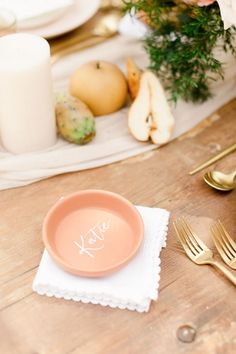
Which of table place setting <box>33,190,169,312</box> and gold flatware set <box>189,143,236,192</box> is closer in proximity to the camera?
table place setting <box>33,190,169,312</box>

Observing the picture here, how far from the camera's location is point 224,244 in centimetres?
64

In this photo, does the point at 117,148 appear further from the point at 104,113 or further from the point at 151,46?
the point at 151,46

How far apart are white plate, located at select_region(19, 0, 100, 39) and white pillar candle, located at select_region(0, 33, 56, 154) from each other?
0.19 meters

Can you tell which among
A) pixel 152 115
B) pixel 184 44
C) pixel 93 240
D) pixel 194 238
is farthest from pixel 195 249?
pixel 184 44

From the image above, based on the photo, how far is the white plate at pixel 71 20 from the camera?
91 cm

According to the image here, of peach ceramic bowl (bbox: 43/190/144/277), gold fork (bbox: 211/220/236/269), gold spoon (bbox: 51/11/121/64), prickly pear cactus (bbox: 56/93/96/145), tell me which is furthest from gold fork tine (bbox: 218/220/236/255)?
gold spoon (bbox: 51/11/121/64)

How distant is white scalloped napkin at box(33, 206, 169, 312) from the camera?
0.58 m

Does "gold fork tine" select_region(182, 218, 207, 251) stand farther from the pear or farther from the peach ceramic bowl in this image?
the pear

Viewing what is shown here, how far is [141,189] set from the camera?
0.73 metres

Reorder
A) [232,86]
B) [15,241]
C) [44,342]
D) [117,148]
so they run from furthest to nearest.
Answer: [232,86] → [117,148] → [15,241] → [44,342]

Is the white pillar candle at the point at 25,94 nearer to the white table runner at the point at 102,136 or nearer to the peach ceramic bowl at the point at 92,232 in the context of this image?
the white table runner at the point at 102,136

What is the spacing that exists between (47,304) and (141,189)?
→ 0.21 metres

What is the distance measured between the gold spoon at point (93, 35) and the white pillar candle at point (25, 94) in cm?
19

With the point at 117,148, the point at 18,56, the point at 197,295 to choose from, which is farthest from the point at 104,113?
the point at 197,295
